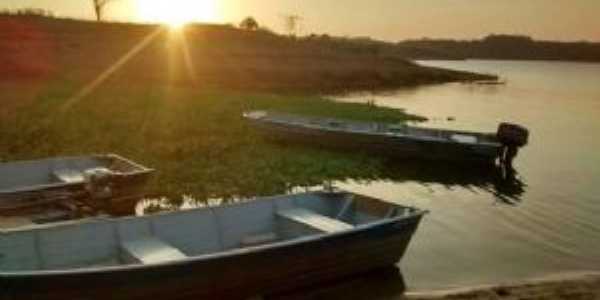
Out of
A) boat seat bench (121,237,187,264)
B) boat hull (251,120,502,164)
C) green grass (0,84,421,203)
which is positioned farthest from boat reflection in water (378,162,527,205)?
boat seat bench (121,237,187,264)

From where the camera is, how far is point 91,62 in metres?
63.1

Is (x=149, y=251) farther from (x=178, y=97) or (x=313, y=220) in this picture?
(x=178, y=97)

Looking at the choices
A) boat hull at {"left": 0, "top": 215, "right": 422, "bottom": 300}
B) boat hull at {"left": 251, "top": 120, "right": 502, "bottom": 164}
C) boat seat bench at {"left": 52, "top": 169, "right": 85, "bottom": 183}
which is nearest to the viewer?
boat hull at {"left": 0, "top": 215, "right": 422, "bottom": 300}

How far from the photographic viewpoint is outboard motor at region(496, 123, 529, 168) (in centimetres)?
2545

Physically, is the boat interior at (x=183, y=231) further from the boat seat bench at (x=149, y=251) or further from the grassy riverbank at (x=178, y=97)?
the grassy riverbank at (x=178, y=97)

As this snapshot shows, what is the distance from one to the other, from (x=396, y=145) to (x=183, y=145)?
820 cm

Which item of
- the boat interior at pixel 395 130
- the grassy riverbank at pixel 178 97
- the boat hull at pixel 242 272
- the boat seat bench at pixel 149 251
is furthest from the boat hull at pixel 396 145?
the boat seat bench at pixel 149 251

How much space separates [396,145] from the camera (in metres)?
26.0

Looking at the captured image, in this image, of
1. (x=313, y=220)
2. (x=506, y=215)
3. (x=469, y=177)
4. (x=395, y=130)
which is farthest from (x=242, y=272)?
(x=395, y=130)

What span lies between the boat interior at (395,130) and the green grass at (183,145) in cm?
138

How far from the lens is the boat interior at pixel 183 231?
11.0m

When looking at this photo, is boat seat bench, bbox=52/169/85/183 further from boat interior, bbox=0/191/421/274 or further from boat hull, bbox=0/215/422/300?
boat hull, bbox=0/215/422/300

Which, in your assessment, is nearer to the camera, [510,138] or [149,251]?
[149,251]

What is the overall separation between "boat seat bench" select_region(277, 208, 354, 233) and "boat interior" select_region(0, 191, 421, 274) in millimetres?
19
